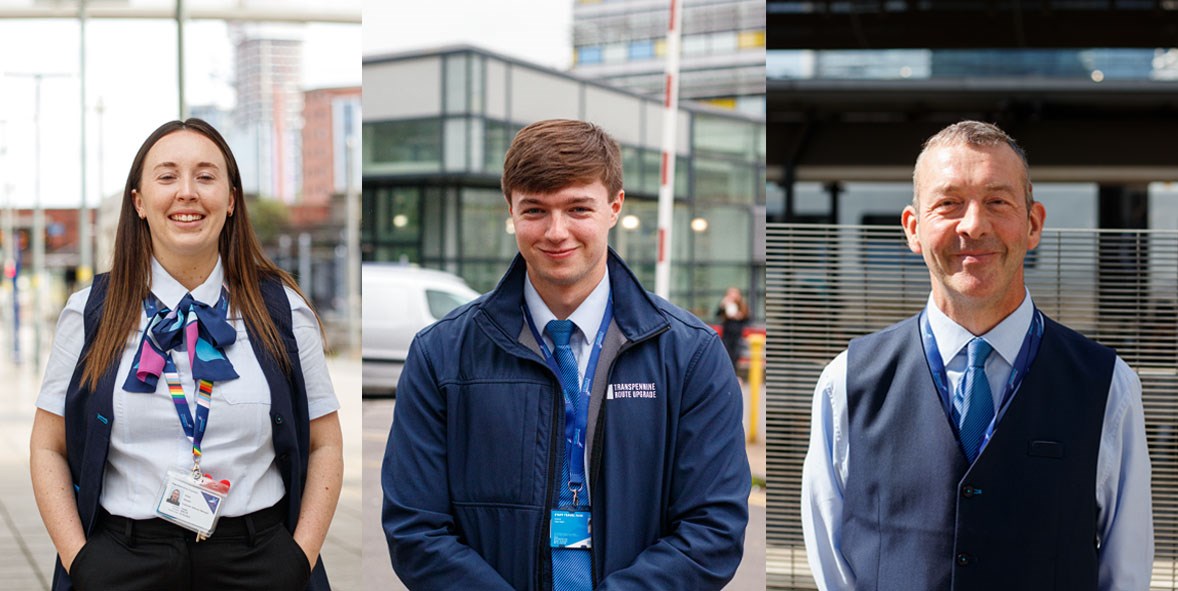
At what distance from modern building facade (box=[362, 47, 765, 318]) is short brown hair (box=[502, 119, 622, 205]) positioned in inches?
24.1

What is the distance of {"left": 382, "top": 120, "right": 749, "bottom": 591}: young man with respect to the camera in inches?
86.7

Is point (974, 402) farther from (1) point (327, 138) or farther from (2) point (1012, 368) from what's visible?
(1) point (327, 138)

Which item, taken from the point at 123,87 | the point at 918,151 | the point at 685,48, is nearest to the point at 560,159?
the point at 685,48

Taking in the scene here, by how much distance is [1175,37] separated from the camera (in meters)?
5.79

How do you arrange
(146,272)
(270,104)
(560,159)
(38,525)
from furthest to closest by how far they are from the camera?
(38,525) < (270,104) < (146,272) < (560,159)

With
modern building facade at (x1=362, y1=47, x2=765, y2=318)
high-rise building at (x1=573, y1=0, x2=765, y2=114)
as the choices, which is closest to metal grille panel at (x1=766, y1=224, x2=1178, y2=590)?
modern building facade at (x1=362, y1=47, x2=765, y2=318)

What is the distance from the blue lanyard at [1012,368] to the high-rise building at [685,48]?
0.84 m

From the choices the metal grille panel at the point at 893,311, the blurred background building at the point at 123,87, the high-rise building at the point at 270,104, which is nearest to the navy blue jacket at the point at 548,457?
the blurred background building at the point at 123,87

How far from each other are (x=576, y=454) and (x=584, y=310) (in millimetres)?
277

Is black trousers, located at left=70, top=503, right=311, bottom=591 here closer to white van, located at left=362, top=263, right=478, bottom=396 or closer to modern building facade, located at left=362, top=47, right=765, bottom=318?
white van, located at left=362, top=263, right=478, bottom=396

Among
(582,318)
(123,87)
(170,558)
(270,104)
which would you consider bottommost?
(170,558)

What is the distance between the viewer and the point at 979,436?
2.42m

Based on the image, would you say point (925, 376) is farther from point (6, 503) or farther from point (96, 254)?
point (6, 503)

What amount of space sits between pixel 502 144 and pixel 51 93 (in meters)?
1.56
